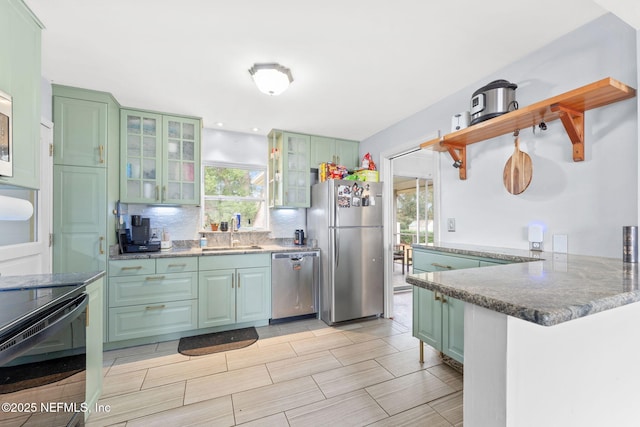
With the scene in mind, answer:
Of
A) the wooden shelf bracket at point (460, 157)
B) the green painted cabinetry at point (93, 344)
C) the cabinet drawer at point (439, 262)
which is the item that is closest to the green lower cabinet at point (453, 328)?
the cabinet drawer at point (439, 262)

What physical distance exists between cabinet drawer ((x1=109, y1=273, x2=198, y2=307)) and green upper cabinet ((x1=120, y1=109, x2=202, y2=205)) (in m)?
0.81

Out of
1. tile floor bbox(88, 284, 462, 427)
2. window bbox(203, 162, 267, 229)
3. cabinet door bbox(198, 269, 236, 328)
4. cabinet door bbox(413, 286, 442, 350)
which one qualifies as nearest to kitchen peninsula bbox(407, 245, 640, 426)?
tile floor bbox(88, 284, 462, 427)

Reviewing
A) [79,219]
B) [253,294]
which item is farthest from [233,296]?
[79,219]

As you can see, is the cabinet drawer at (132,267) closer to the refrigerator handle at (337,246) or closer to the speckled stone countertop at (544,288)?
the refrigerator handle at (337,246)

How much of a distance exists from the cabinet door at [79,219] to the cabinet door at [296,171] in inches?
73.6

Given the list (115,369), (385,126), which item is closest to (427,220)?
(385,126)

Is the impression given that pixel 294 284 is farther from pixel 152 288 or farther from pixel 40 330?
pixel 40 330

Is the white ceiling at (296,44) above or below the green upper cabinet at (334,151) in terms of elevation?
above

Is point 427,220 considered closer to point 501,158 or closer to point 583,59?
point 501,158

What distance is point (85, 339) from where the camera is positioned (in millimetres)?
1416

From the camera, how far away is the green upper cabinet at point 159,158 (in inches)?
112

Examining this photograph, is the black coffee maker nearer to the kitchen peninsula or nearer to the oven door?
the oven door

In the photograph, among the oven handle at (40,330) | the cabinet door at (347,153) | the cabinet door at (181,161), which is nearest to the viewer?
the oven handle at (40,330)

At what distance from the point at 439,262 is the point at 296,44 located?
74.3 inches
